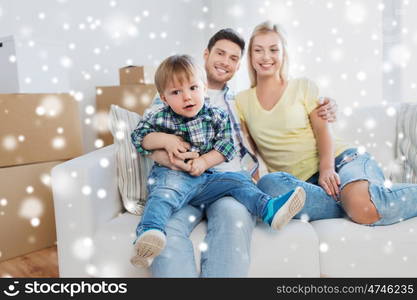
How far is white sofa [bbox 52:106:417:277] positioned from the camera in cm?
118

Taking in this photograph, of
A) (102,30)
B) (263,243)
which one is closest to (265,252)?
(263,243)

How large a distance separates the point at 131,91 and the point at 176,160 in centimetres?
116

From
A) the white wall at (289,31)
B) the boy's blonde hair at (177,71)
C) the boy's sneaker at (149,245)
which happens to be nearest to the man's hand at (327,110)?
the boy's blonde hair at (177,71)

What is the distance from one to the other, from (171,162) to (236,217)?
278mm

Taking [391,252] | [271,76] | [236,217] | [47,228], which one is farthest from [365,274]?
[47,228]

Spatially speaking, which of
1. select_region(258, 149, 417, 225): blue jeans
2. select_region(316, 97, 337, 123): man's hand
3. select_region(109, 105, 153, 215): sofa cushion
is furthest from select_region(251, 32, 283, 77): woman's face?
select_region(109, 105, 153, 215): sofa cushion

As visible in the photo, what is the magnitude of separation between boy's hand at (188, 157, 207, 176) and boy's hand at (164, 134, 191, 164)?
0.05 meters

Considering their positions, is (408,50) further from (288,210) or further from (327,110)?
(288,210)

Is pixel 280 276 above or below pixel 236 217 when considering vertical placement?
below

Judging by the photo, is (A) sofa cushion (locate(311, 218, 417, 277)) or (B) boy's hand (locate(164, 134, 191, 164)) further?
(B) boy's hand (locate(164, 134, 191, 164))

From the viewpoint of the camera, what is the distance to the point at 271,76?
159cm

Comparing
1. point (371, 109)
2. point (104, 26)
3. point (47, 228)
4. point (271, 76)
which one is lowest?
point (47, 228)

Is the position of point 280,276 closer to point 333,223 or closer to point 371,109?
point 333,223

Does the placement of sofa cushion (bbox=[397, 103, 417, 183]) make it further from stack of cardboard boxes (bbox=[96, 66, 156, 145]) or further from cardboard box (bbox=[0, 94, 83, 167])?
cardboard box (bbox=[0, 94, 83, 167])
